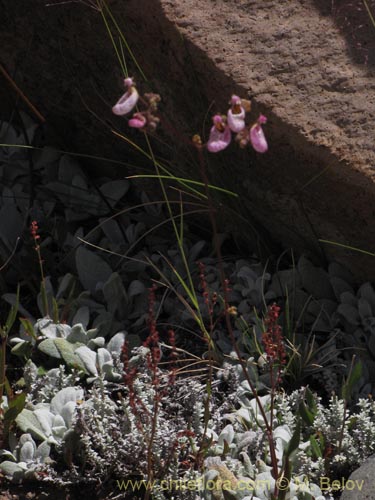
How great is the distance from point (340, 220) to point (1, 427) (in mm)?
1223

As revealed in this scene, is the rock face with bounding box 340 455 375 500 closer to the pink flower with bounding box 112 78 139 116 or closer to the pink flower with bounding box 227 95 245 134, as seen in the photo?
the pink flower with bounding box 227 95 245 134

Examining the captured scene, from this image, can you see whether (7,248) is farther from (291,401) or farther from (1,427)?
(291,401)

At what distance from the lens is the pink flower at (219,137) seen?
160 cm

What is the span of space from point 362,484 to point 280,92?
120 cm

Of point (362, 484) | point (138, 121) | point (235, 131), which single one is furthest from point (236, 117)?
point (362, 484)

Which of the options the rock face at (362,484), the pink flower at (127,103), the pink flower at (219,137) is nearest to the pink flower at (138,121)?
the pink flower at (127,103)

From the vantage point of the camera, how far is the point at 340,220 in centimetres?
265

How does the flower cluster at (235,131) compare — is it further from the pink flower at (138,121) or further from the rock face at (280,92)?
the rock face at (280,92)

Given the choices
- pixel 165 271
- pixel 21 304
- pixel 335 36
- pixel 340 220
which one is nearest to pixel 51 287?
pixel 21 304

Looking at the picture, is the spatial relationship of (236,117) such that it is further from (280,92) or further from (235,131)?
(280,92)

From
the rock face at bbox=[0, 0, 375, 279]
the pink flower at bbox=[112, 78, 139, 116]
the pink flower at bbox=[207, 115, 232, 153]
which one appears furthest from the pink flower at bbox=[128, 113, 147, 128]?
the rock face at bbox=[0, 0, 375, 279]

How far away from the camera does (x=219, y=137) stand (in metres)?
1.62

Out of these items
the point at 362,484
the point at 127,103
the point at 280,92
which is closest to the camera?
the point at 127,103

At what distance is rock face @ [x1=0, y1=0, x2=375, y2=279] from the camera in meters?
2.54
